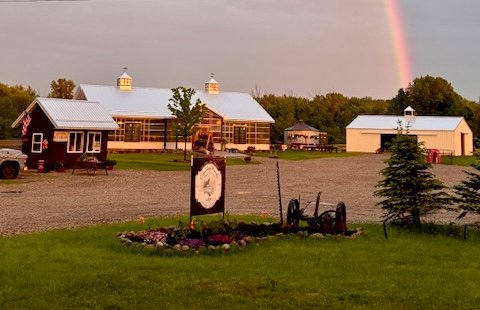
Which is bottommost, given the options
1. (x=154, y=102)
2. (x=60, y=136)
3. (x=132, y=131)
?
(x=60, y=136)

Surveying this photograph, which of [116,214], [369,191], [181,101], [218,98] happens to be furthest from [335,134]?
[116,214]

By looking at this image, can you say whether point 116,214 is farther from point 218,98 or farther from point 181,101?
point 218,98

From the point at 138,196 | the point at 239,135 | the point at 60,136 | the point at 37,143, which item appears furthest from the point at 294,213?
the point at 239,135

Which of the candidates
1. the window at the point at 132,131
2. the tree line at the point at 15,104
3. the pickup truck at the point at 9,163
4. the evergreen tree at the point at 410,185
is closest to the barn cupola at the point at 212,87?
the window at the point at 132,131

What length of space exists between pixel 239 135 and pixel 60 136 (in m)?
32.1

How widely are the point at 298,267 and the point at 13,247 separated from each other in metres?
5.79

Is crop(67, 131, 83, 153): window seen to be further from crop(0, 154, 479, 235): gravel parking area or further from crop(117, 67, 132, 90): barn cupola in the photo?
crop(117, 67, 132, 90): barn cupola

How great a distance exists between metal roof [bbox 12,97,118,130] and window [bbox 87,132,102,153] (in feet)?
2.52

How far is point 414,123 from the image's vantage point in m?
70.1

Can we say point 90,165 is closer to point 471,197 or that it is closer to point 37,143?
point 37,143

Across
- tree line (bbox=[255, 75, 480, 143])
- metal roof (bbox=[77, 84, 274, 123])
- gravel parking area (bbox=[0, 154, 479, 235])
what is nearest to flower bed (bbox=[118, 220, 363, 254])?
gravel parking area (bbox=[0, 154, 479, 235])

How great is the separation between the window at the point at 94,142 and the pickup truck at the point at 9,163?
21.2 feet

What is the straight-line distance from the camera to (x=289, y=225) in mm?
11820

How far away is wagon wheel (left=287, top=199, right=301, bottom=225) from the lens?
12.3 m
